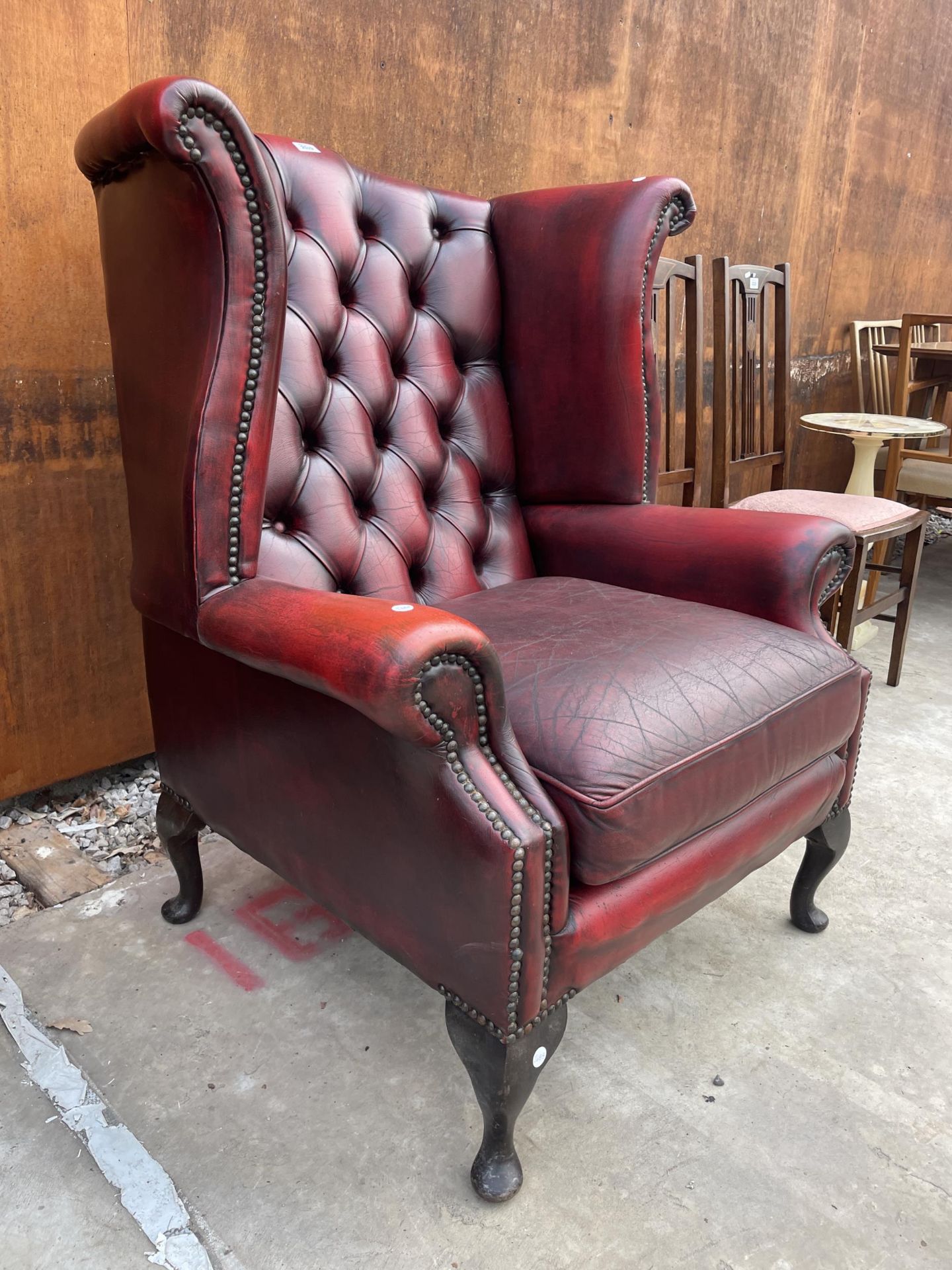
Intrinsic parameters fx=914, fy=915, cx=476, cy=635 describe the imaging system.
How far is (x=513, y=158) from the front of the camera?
2.31 metres

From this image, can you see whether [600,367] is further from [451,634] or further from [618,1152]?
[618,1152]

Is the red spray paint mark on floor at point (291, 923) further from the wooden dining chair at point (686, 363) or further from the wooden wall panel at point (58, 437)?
the wooden dining chair at point (686, 363)

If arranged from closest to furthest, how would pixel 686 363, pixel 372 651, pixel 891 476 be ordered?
pixel 372 651 → pixel 686 363 → pixel 891 476

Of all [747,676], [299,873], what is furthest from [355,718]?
[747,676]

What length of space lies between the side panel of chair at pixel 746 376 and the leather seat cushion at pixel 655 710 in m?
1.35

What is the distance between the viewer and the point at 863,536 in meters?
2.33

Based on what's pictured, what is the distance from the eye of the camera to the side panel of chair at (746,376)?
2549 millimetres

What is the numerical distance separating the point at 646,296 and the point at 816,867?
3.29ft

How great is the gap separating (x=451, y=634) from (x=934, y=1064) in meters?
0.98

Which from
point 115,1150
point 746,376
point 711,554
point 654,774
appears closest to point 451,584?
point 711,554

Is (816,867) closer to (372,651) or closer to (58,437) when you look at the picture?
(372,651)

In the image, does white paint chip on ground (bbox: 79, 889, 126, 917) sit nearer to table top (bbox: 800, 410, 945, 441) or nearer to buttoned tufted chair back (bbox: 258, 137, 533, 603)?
buttoned tufted chair back (bbox: 258, 137, 533, 603)

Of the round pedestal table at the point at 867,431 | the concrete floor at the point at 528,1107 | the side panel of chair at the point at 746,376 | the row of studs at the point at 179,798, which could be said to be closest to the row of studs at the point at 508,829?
the concrete floor at the point at 528,1107

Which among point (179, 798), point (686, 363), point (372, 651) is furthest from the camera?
point (686, 363)
